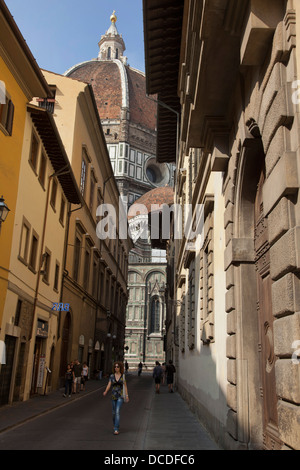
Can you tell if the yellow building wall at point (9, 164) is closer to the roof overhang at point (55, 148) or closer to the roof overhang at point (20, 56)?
the roof overhang at point (20, 56)

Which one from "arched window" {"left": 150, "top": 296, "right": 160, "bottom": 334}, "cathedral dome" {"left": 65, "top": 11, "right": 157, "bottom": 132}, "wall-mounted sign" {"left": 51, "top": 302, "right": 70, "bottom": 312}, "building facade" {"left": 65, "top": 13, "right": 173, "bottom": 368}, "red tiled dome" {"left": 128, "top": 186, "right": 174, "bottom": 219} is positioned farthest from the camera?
"cathedral dome" {"left": 65, "top": 11, "right": 157, "bottom": 132}

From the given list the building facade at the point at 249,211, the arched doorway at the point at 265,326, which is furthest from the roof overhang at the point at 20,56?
the arched doorway at the point at 265,326

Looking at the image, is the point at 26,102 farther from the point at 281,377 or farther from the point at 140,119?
the point at 140,119

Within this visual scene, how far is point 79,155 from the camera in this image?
23828mm

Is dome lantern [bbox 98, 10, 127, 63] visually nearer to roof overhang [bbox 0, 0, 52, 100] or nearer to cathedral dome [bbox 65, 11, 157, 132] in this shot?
cathedral dome [bbox 65, 11, 157, 132]

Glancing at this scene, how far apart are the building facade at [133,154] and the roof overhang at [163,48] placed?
50.9m

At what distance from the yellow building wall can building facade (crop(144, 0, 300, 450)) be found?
225 inches

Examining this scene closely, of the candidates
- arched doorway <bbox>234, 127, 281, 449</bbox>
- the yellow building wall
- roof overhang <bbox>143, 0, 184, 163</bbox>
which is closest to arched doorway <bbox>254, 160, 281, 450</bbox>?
arched doorway <bbox>234, 127, 281, 449</bbox>

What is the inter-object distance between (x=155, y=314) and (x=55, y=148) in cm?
5612

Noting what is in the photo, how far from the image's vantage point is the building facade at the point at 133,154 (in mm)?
69250

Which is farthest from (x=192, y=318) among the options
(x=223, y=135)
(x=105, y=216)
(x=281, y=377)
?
(x=105, y=216)

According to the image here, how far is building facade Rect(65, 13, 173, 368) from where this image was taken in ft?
227

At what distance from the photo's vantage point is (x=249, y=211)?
7.08m

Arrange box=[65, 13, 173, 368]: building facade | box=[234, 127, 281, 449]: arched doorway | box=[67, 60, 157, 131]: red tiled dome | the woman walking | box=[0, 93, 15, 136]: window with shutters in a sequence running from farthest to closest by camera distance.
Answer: box=[67, 60, 157, 131]: red tiled dome < box=[65, 13, 173, 368]: building facade < box=[0, 93, 15, 136]: window with shutters < the woman walking < box=[234, 127, 281, 449]: arched doorway
